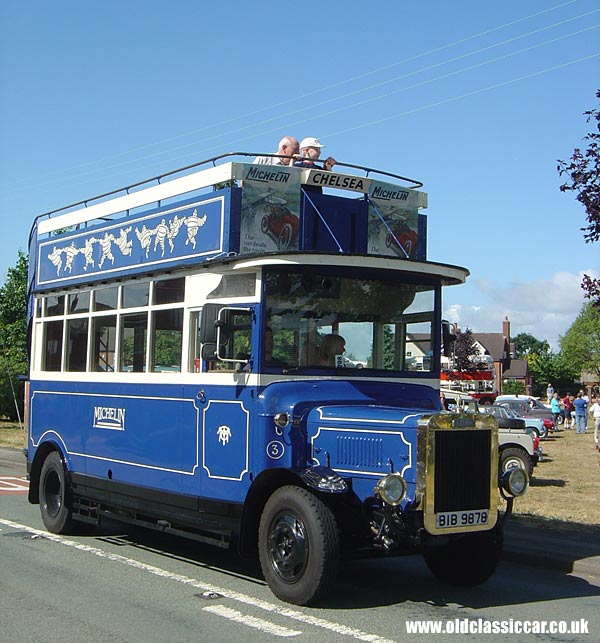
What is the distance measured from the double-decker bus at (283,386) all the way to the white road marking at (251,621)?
0.44m

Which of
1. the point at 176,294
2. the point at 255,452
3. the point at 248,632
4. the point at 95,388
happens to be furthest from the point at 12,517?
the point at 248,632

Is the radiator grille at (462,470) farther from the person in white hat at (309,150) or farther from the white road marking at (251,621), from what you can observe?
the person in white hat at (309,150)

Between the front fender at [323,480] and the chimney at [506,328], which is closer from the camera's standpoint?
the front fender at [323,480]

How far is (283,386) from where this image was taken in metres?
7.90

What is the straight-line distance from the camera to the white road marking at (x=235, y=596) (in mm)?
6457

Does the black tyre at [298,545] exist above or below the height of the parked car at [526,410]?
below

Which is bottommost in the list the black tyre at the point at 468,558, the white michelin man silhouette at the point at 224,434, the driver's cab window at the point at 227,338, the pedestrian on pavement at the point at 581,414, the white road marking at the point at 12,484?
the white road marking at the point at 12,484

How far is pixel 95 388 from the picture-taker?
410 inches

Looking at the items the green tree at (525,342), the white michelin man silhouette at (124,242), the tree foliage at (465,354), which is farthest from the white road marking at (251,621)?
the green tree at (525,342)

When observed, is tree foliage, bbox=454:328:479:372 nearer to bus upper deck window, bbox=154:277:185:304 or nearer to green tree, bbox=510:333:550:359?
bus upper deck window, bbox=154:277:185:304

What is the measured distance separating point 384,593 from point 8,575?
3.40 metres

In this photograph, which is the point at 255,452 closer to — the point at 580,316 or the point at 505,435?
the point at 505,435

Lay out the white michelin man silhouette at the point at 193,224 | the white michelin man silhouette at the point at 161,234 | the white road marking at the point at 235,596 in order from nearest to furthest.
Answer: the white road marking at the point at 235,596 < the white michelin man silhouette at the point at 193,224 < the white michelin man silhouette at the point at 161,234

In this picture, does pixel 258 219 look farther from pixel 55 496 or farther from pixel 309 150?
pixel 55 496
